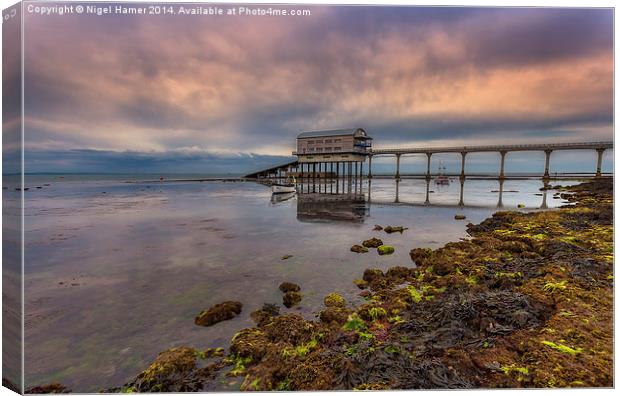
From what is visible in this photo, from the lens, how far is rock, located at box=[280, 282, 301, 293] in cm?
732

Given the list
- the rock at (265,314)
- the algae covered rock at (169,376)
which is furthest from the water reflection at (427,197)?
the algae covered rock at (169,376)

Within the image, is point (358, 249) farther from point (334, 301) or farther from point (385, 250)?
point (334, 301)

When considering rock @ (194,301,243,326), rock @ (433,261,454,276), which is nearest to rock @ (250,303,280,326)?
rock @ (194,301,243,326)

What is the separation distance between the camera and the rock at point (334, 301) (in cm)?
634

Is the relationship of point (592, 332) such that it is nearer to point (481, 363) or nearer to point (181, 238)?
point (481, 363)

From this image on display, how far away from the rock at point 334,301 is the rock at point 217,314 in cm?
205

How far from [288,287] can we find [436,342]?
3975 millimetres

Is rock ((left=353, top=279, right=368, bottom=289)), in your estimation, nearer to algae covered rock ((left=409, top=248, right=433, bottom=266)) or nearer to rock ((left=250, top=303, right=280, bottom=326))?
rock ((left=250, top=303, right=280, bottom=326))

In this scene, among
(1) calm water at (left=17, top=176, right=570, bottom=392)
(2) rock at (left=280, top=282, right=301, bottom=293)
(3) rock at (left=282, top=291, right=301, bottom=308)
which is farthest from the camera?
(2) rock at (left=280, top=282, right=301, bottom=293)

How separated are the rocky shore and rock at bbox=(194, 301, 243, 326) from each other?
559 mm

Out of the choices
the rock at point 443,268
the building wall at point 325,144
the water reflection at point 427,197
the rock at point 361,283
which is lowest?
the rock at point 361,283

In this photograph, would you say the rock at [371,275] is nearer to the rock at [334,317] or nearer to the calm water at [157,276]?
the calm water at [157,276]

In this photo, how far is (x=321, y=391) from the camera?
3.81m

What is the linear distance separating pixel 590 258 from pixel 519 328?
4.98 meters
